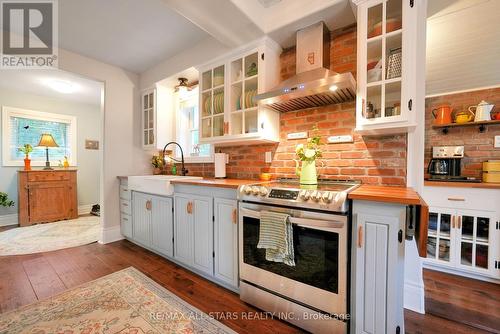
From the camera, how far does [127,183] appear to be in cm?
308

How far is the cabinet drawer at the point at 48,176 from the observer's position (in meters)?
3.96

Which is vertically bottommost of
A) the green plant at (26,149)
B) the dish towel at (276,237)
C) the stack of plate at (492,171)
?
the dish towel at (276,237)

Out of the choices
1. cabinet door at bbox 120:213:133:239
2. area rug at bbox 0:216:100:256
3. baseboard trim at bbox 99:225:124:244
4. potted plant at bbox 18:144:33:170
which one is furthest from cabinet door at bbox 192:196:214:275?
potted plant at bbox 18:144:33:170

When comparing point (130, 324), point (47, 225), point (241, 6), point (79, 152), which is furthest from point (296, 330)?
point (79, 152)

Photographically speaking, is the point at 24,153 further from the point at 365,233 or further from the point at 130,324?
the point at 365,233

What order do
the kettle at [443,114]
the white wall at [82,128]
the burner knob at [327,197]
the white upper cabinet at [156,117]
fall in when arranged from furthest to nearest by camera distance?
the white wall at [82,128] < the white upper cabinet at [156,117] < the kettle at [443,114] < the burner knob at [327,197]

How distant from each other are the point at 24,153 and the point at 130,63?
10.4 feet

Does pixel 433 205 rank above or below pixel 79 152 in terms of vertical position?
below

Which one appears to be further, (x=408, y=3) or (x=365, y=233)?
(x=408, y=3)

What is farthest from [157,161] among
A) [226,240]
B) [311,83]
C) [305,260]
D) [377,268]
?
[377,268]

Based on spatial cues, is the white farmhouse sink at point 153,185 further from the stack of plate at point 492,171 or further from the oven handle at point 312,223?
the stack of plate at point 492,171

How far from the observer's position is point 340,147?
193 cm

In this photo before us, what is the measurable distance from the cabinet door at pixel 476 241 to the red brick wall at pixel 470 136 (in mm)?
639

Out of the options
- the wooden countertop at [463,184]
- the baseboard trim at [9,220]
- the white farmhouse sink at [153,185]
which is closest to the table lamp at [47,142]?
the baseboard trim at [9,220]
